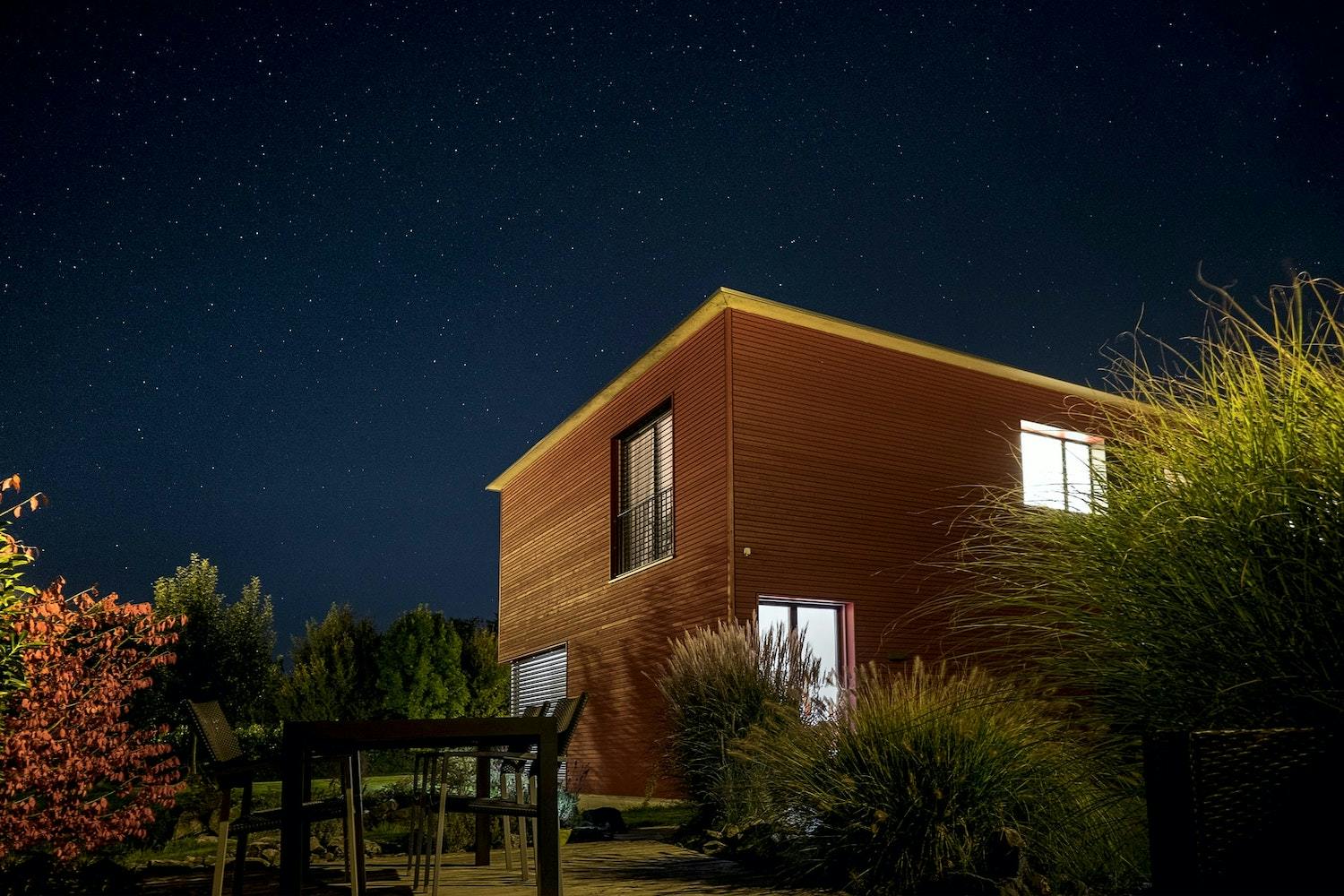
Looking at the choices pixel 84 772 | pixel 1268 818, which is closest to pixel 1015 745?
pixel 1268 818

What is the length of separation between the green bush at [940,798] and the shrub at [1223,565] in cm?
85

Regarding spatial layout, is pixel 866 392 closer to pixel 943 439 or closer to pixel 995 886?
pixel 943 439

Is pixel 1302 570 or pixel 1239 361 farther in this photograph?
pixel 1239 361

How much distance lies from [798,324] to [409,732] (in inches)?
295

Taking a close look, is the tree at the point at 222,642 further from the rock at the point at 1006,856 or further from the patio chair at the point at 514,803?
the rock at the point at 1006,856

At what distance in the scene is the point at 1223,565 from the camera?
211 cm

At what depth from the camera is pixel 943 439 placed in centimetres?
1094

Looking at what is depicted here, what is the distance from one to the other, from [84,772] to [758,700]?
4.17 meters

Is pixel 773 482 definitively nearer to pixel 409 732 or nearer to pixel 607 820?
pixel 607 820

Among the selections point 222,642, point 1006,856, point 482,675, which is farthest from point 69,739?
point 222,642

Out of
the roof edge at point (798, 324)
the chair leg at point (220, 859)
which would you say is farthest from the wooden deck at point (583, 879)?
the roof edge at point (798, 324)

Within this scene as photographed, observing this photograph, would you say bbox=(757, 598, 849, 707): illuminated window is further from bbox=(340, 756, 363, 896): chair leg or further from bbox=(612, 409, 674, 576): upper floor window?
bbox=(340, 756, 363, 896): chair leg

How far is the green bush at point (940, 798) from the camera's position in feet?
11.4

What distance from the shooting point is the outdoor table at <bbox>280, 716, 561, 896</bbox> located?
3.16 metres
